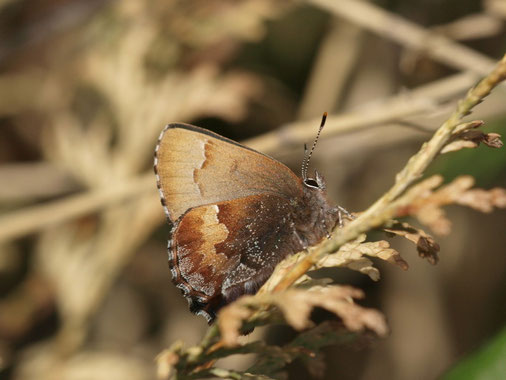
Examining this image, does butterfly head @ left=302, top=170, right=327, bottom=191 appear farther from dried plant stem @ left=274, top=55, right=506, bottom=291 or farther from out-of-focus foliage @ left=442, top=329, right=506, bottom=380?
out-of-focus foliage @ left=442, top=329, right=506, bottom=380

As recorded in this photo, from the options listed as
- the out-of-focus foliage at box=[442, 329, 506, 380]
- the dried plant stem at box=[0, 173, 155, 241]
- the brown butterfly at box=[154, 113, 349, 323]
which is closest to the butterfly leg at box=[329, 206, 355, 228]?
the brown butterfly at box=[154, 113, 349, 323]

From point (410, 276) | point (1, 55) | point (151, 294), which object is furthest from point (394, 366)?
point (1, 55)

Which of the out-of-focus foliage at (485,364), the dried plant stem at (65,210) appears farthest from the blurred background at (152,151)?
the out-of-focus foliage at (485,364)

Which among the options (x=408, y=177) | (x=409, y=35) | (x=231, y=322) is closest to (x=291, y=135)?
(x=409, y=35)

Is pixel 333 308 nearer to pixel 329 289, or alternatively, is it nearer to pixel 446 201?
pixel 329 289

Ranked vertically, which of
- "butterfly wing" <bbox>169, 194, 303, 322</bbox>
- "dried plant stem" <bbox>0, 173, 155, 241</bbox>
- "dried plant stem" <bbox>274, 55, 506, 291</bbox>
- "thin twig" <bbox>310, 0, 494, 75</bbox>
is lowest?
"dried plant stem" <bbox>0, 173, 155, 241</bbox>

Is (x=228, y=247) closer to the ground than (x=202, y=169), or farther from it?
closer to the ground

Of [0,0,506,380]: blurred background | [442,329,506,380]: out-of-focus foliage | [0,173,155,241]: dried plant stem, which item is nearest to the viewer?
[442,329,506,380]: out-of-focus foliage
